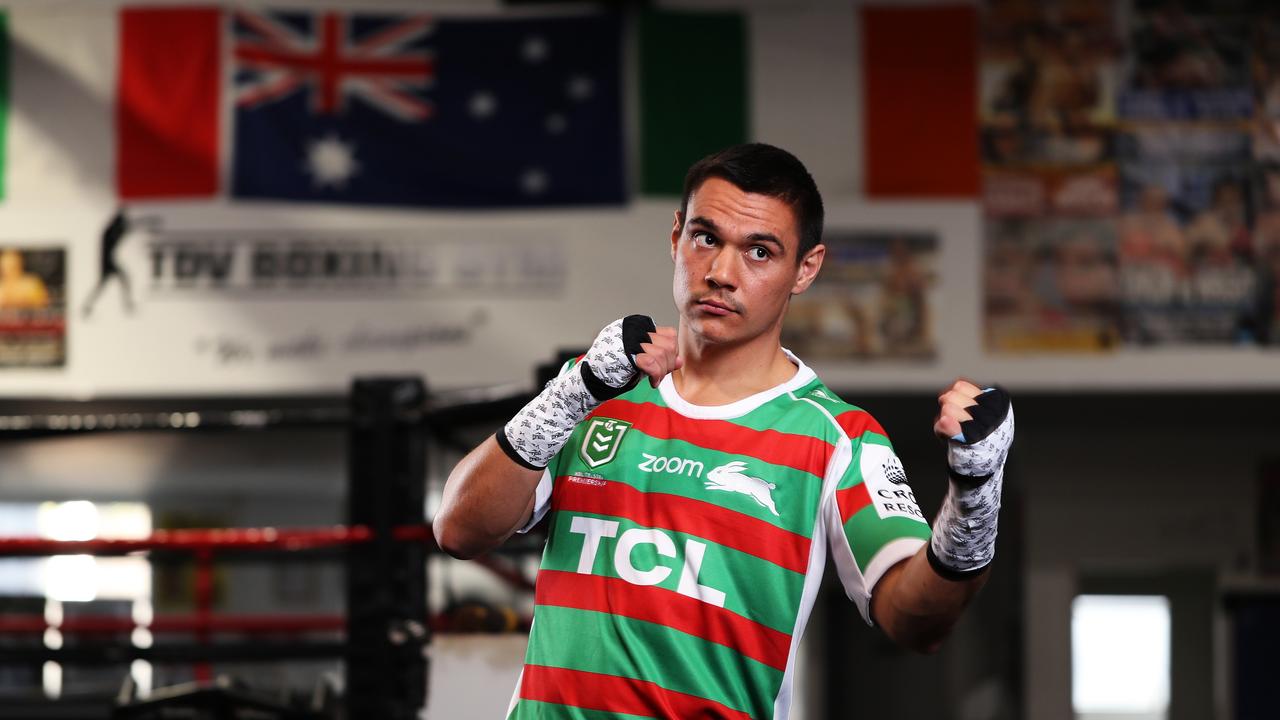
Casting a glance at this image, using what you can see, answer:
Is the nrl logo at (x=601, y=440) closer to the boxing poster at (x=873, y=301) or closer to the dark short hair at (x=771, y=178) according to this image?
the dark short hair at (x=771, y=178)

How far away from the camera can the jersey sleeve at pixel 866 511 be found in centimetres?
141

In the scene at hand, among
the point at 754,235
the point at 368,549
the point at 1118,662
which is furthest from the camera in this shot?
the point at 1118,662

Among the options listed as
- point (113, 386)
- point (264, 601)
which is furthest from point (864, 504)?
point (264, 601)

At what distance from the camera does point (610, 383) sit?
4.75ft

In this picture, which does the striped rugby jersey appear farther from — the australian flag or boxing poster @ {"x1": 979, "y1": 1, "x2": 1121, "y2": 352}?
boxing poster @ {"x1": 979, "y1": 1, "x2": 1121, "y2": 352}

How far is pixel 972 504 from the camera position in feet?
4.16

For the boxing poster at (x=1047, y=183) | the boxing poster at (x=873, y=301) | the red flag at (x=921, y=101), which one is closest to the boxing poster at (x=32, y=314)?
the boxing poster at (x=873, y=301)

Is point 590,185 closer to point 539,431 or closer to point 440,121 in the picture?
point 440,121

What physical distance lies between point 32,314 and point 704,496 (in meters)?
6.21

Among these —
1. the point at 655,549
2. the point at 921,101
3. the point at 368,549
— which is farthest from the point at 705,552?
the point at 921,101

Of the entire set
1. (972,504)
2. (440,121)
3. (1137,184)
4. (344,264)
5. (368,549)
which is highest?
(440,121)

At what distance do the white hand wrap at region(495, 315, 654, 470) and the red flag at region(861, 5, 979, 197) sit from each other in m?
5.65

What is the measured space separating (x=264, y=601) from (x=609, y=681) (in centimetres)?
741

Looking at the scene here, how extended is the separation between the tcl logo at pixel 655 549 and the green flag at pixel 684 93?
215 inches
